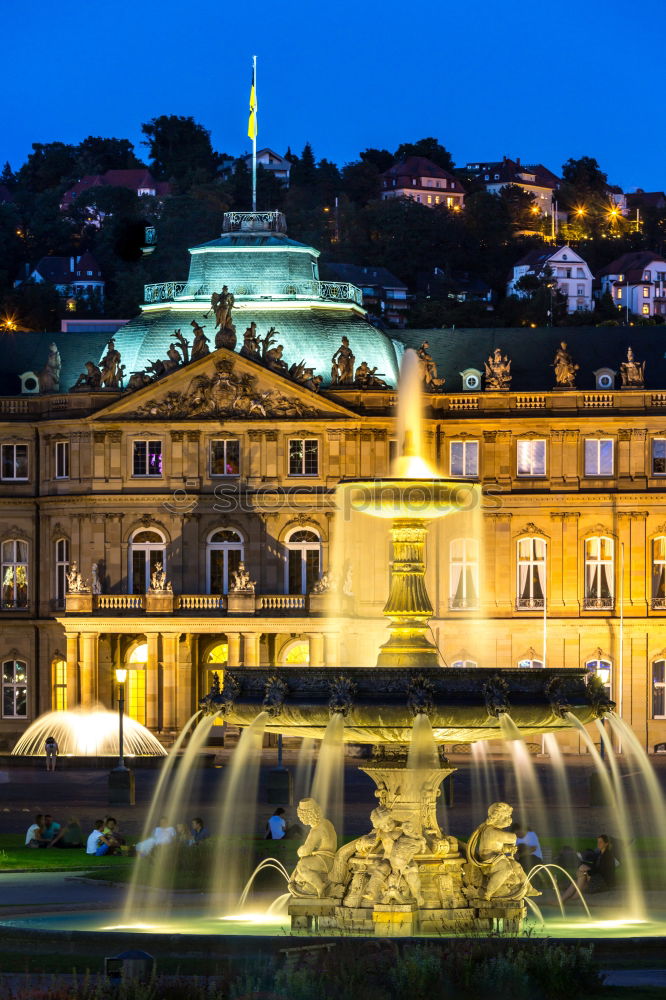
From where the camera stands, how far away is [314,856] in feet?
135

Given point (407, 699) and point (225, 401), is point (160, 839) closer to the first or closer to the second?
point (407, 699)

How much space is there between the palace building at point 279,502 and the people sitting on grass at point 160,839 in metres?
41.4

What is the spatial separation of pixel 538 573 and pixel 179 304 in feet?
50.4

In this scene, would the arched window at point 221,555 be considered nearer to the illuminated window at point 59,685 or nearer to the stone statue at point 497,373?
the illuminated window at point 59,685

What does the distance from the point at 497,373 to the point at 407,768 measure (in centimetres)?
5627

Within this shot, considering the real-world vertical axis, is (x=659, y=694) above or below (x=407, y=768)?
below

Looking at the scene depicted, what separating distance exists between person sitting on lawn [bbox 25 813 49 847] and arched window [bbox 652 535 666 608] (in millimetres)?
41199

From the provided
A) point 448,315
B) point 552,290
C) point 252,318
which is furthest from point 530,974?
point 552,290

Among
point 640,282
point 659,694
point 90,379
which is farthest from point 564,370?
point 640,282

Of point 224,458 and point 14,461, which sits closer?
point 224,458

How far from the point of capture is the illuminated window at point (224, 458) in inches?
3750

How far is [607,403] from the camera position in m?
96.3

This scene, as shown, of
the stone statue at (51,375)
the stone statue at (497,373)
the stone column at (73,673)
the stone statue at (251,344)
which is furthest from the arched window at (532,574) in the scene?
the stone statue at (51,375)

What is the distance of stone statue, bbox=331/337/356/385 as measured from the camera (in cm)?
9456
